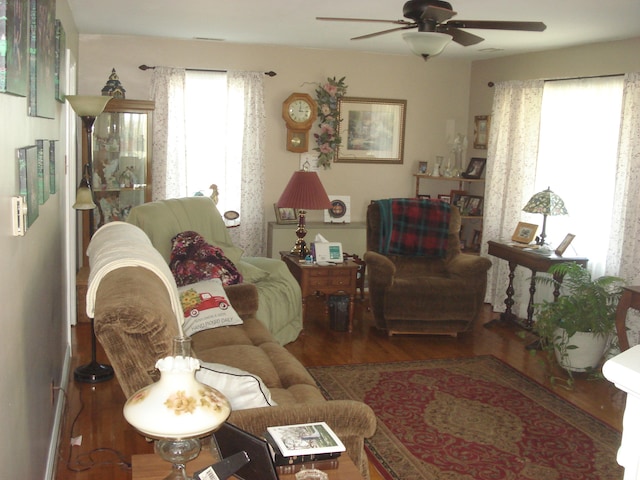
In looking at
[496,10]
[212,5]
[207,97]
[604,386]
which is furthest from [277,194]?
[604,386]

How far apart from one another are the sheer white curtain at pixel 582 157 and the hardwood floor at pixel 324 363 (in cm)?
93

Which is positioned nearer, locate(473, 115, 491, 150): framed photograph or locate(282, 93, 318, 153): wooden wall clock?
locate(282, 93, 318, 153): wooden wall clock

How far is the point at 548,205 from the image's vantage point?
16.3ft

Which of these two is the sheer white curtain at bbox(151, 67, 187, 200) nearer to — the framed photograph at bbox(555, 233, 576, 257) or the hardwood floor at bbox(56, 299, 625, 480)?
the hardwood floor at bbox(56, 299, 625, 480)

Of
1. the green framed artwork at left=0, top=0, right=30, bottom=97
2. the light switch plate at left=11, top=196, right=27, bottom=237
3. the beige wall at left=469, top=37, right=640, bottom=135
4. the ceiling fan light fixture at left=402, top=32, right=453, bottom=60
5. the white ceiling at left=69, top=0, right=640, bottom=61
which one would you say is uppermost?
the white ceiling at left=69, top=0, right=640, bottom=61

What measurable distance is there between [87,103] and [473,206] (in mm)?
3871

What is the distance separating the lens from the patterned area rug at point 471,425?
3.11 meters

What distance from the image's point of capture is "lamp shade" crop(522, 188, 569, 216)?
4.98 metres

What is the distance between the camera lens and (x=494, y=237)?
606 centimetres

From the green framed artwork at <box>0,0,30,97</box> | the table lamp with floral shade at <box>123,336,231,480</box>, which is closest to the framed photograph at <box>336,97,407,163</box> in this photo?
the green framed artwork at <box>0,0,30,97</box>

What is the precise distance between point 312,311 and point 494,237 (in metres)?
1.83

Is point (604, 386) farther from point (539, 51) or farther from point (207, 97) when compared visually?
point (207, 97)

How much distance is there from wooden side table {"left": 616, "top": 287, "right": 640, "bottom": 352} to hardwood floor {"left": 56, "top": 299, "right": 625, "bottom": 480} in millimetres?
375

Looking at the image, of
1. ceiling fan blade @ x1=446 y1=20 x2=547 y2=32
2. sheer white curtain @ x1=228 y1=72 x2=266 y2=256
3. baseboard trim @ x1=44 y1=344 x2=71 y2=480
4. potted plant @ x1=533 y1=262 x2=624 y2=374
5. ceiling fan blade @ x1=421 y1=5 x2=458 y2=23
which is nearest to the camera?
baseboard trim @ x1=44 y1=344 x2=71 y2=480
